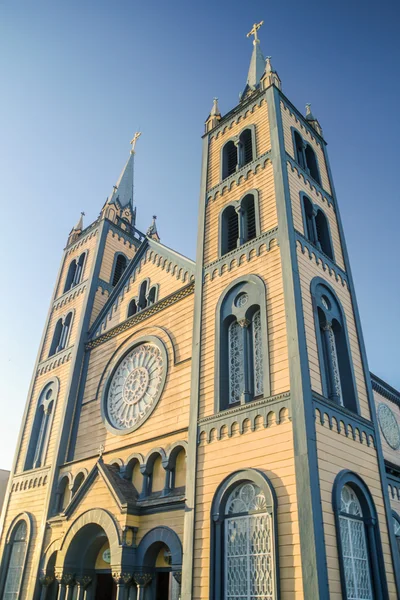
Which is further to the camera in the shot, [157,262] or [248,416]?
[157,262]

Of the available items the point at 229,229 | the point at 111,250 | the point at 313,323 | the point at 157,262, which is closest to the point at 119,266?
the point at 111,250

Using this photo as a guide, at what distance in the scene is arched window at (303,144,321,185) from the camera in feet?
64.5

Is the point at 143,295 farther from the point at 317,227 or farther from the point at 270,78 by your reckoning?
the point at 270,78

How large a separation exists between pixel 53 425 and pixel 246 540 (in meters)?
12.4

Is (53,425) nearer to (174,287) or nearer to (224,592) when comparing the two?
(174,287)

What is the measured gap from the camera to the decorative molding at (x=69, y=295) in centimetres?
2539

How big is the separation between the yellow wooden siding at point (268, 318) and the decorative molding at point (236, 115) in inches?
314

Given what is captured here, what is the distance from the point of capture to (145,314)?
19641 millimetres

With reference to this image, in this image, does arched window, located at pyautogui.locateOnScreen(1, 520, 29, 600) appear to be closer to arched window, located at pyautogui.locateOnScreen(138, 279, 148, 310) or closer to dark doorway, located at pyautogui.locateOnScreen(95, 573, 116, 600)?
dark doorway, located at pyautogui.locateOnScreen(95, 573, 116, 600)

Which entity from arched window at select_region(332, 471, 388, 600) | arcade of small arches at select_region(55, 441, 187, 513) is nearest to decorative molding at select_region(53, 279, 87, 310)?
arcade of small arches at select_region(55, 441, 187, 513)

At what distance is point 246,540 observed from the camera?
11234 mm

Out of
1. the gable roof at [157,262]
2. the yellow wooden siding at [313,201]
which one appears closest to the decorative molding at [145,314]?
the gable roof at [157,262]

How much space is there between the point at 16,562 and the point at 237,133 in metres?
19.0

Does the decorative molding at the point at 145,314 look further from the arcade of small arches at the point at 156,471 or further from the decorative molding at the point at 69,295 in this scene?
the arcade of small arches at the point at 156,471
